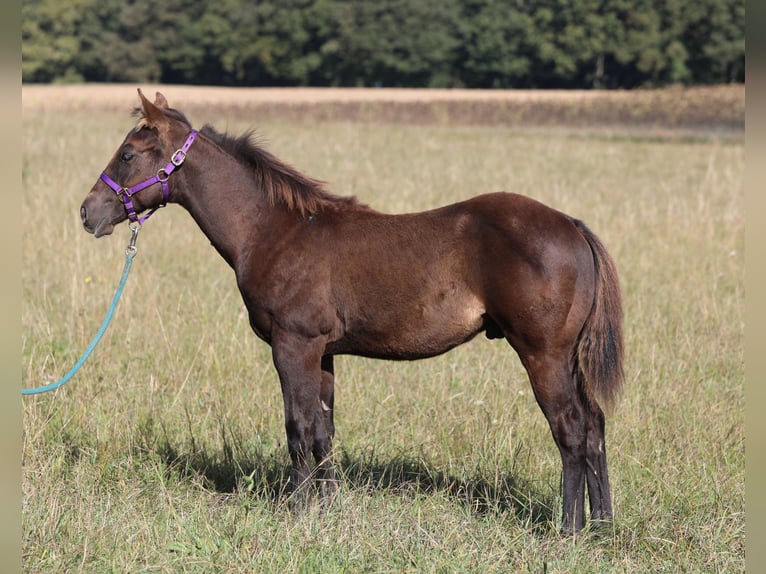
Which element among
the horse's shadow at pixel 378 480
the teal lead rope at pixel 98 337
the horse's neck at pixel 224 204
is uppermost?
the horse's neck at pixel 224 204

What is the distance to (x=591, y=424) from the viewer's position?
4125 millimetres

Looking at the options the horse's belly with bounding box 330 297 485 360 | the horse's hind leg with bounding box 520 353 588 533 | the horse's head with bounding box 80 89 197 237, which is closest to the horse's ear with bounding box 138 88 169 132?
the horse's head with bounding box 80 89 197 237

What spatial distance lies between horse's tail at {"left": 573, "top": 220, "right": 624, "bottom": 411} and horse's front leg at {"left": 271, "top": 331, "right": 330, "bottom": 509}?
1320 millimetres

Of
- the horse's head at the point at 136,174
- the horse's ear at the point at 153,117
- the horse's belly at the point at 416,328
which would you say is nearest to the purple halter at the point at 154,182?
the horse's head at the point at 136,174

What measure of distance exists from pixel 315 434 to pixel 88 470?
1342mm

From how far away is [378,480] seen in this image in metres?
4.66

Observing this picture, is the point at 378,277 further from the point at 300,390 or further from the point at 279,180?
the point at 279,180

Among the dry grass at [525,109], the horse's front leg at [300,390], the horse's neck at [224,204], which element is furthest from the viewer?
the dry grass at [525,109]

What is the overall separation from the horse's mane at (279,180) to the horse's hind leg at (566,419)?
4.50 ft

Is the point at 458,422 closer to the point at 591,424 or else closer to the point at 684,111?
the point at 591,424

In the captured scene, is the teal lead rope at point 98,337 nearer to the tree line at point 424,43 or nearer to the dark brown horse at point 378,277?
the dark brown horse at point 378,277

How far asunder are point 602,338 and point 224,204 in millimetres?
2071

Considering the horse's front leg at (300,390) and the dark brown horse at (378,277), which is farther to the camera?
the horse's front leg at (300,390)

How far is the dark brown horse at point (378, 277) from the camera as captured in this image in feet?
12.6
